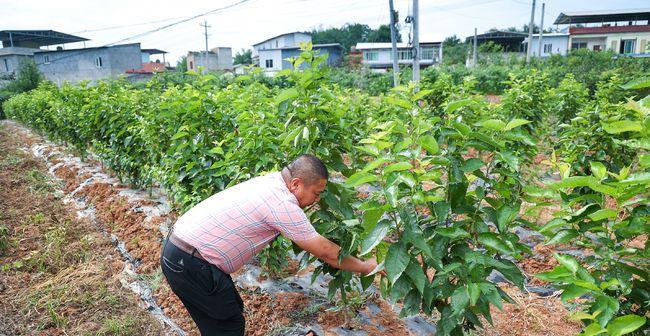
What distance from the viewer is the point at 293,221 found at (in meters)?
2.26

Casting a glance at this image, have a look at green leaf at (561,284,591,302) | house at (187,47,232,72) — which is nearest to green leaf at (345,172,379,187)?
green leaf at (561,284,591,302)

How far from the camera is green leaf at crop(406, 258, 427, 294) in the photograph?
80.1 inches

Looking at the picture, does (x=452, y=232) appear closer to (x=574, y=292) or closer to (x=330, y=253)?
(x=574, y=292)

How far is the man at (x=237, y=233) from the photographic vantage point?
230cm

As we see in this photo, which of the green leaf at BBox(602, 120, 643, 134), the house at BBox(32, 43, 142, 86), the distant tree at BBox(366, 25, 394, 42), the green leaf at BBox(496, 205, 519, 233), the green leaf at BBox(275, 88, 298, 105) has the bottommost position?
the green leaf at BBox(496, 205, 519, 233)

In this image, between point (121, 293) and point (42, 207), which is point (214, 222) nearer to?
point (121, 293)

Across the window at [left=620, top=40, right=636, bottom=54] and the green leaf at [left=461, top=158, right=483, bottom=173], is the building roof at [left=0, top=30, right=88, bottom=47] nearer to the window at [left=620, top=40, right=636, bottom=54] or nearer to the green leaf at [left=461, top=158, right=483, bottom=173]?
the green leaf at [left=461, top=158, right=483, bottom=173]

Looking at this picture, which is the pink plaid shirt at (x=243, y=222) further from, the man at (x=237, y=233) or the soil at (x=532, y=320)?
the soil at (x=532, y=320)

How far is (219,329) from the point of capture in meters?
2.58

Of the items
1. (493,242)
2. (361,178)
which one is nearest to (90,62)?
(361,178)

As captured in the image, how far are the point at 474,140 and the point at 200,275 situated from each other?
1.55m

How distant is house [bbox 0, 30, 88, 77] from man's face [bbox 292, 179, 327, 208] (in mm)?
40614

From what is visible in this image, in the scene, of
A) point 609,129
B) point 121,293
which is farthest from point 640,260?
point 121,293

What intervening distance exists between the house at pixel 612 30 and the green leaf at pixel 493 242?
4127 centimetres
